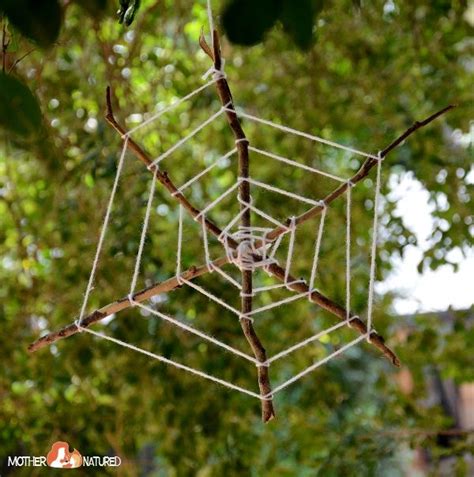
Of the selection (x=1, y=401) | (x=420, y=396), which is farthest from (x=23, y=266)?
(x=420, y=396)

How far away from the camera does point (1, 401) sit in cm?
126

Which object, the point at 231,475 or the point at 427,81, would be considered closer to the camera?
the point at 231,475

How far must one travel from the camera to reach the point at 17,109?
0.31 meters

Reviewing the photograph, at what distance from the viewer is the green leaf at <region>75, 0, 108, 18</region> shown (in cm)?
27

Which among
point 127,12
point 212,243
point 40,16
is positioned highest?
point 212,243

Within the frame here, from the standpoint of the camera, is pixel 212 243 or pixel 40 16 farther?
pixel 212 243

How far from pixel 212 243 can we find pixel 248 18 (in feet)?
3.36

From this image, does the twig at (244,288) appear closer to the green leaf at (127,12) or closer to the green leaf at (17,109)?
the green leaf at (127,12)

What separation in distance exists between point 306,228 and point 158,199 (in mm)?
265

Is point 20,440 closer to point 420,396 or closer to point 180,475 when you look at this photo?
point 180,475

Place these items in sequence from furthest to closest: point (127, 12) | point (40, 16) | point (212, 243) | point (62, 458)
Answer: point (212, 243) → point (62, 458) → point (127, 12) → point (40, 16)

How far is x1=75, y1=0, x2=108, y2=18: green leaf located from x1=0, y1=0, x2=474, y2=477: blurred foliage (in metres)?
0.85

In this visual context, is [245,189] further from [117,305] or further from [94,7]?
[94,7]

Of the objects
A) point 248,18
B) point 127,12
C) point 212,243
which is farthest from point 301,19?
point 212,243
